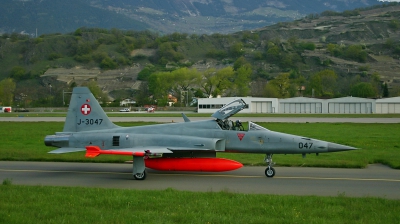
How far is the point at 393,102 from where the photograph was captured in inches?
3167

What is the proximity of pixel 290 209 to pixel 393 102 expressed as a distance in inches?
2994

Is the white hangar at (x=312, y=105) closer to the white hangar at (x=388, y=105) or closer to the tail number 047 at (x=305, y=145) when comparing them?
the white hangar at (x=388, y=105)

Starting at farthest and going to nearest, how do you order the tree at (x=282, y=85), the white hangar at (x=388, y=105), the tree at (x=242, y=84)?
the tree at (x=282, y=85), the tree at (x=242, y=84), the white hangar at (x=388, y=105)

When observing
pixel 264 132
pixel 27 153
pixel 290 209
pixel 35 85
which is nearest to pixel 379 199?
pixel 290 209

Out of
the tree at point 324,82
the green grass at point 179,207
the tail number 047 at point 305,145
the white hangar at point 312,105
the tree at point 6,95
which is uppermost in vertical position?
the tree at point 324,82

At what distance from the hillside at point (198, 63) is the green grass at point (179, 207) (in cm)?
9957

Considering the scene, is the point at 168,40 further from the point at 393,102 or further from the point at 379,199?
the point at 379,199

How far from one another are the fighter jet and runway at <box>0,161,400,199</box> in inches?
18.7

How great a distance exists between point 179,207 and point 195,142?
18.5 feet

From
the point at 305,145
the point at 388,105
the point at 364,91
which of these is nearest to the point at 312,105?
the point at 388,105

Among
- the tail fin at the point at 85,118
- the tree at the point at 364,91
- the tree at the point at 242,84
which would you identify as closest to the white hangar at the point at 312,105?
the tree at the point at 242,84

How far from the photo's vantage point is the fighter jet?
15.7 meters

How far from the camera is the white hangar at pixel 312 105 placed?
8094cm

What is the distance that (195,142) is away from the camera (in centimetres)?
1600
